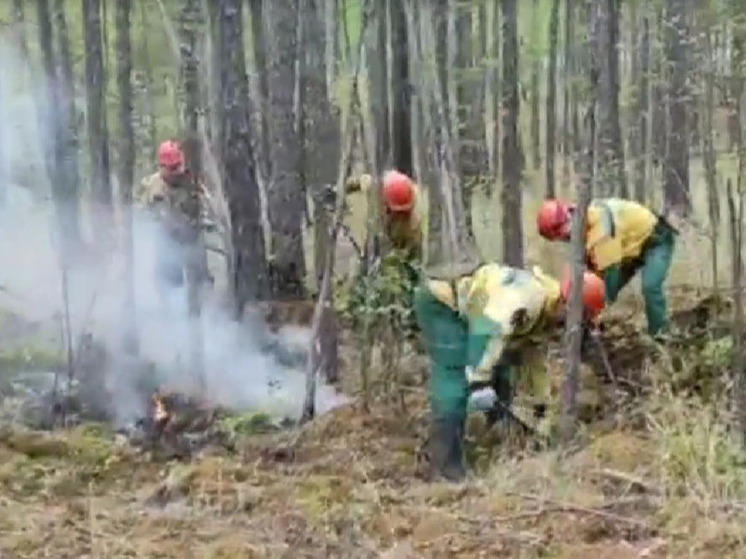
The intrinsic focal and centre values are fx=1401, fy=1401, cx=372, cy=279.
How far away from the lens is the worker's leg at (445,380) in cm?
695

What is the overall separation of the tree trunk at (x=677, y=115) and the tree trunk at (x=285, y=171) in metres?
5.90

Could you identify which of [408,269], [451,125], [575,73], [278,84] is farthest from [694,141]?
[408,269]

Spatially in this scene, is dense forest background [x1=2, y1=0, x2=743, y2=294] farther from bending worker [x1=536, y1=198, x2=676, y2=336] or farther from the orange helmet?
the orange helmet

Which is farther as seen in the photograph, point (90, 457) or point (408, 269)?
point (408, 269)

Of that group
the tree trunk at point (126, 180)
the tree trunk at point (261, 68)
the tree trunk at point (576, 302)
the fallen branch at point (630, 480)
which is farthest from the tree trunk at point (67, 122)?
the fallen branch at point (630, 480)

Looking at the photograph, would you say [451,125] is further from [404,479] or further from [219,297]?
[404,479]

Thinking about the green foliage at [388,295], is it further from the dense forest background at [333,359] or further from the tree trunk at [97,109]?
the tree trunk at [97,109]

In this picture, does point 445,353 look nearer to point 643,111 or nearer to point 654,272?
point 654,272

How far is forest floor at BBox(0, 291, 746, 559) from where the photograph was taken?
17.4 ft

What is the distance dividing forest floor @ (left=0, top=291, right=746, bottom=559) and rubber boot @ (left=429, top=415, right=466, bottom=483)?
0.12 metres

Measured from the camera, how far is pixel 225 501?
19.9 ft

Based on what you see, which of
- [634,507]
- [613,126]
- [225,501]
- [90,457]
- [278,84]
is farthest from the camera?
[613,126]

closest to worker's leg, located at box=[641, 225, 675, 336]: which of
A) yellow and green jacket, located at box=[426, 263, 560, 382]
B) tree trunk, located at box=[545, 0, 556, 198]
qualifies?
yellow and green jacket, located at box=[426, 263, 560, 382]

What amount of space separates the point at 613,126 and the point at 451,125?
256 centimetres
